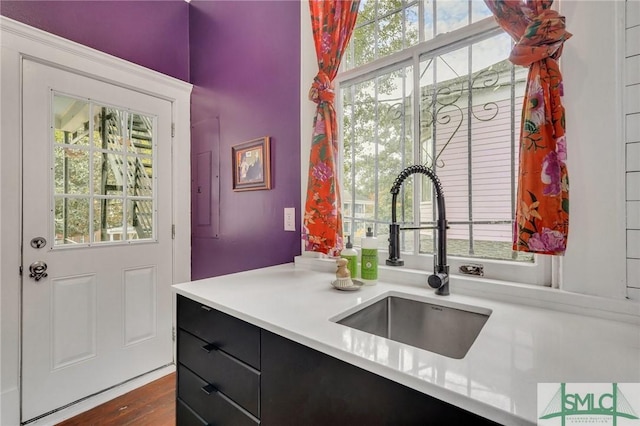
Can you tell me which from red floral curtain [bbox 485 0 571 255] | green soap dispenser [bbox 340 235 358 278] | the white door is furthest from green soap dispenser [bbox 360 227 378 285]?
the white door

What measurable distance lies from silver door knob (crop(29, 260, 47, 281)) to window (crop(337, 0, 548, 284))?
5.63 ft

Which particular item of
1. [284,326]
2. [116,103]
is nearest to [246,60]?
[116,103]

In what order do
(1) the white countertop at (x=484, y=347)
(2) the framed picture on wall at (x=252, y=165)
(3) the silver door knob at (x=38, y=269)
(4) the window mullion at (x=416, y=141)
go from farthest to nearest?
(2) the framed picture on wall at (x=252, y=165), (3) the silver door knob at (x=38, y=269), (4) the window mullion at (x=416, y=141), (1) the white countertop at (x=484, y=347)

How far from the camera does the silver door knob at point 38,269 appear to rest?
62.7 inches

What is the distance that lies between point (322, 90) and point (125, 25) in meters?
1.58

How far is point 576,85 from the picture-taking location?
0.88 meters

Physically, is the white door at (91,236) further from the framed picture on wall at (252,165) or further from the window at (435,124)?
the window at (435,124)

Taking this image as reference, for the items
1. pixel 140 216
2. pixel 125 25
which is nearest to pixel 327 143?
pixel 140 216

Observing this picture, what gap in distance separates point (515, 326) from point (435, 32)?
122 cm

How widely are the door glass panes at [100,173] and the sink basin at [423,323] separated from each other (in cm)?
177

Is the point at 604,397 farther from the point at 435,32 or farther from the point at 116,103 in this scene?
the point at 116,103

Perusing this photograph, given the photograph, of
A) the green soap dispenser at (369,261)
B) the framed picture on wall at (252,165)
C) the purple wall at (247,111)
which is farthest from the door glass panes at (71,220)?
the green soap dispenser at (369,261)

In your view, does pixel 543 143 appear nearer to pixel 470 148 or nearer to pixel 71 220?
pixel 470 148

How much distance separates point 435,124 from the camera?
128 centimetres
